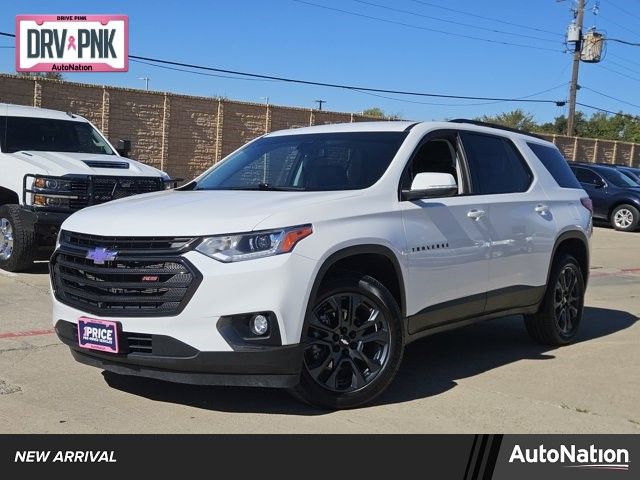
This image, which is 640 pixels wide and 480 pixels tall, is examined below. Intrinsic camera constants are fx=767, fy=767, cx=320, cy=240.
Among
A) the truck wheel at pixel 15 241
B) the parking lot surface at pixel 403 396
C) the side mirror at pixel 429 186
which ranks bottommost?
the parking lot surface at pixel 403 396

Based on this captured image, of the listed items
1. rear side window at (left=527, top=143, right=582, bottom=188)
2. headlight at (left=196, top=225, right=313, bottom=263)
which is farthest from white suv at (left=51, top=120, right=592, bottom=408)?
rear side window at (left=527, top=143, right=582, bottom=188)

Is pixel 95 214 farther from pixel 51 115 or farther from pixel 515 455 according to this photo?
pixel 51 115

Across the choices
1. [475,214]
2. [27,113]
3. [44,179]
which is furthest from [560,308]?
[27,113]

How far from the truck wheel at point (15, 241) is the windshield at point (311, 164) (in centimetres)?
427

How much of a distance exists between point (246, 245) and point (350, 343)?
1.00m

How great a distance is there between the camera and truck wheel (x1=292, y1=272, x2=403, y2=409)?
15.4 feet

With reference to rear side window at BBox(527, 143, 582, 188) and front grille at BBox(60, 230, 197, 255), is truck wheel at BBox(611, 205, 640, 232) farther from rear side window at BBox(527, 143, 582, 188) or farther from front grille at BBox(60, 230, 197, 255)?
front grille at BBox(60, 230, 197, 255)

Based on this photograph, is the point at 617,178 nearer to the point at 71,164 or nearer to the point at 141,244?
the point at 71,164

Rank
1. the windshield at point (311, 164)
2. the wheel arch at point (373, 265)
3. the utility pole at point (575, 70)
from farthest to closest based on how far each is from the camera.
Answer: the utility pole at point (575, 70)
the windshield at point (311, 164)
the wheel arch at point (373, 265)

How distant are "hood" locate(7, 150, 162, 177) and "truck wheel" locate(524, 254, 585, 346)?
→ 557 cm

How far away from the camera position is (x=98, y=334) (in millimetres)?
4598

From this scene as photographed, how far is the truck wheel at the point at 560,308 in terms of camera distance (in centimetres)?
685

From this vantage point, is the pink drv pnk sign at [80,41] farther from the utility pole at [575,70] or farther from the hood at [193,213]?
the utility pole at [575,70]

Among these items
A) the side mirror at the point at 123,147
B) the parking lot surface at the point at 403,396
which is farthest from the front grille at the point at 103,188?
the parking lot surface at the point at 403,396
